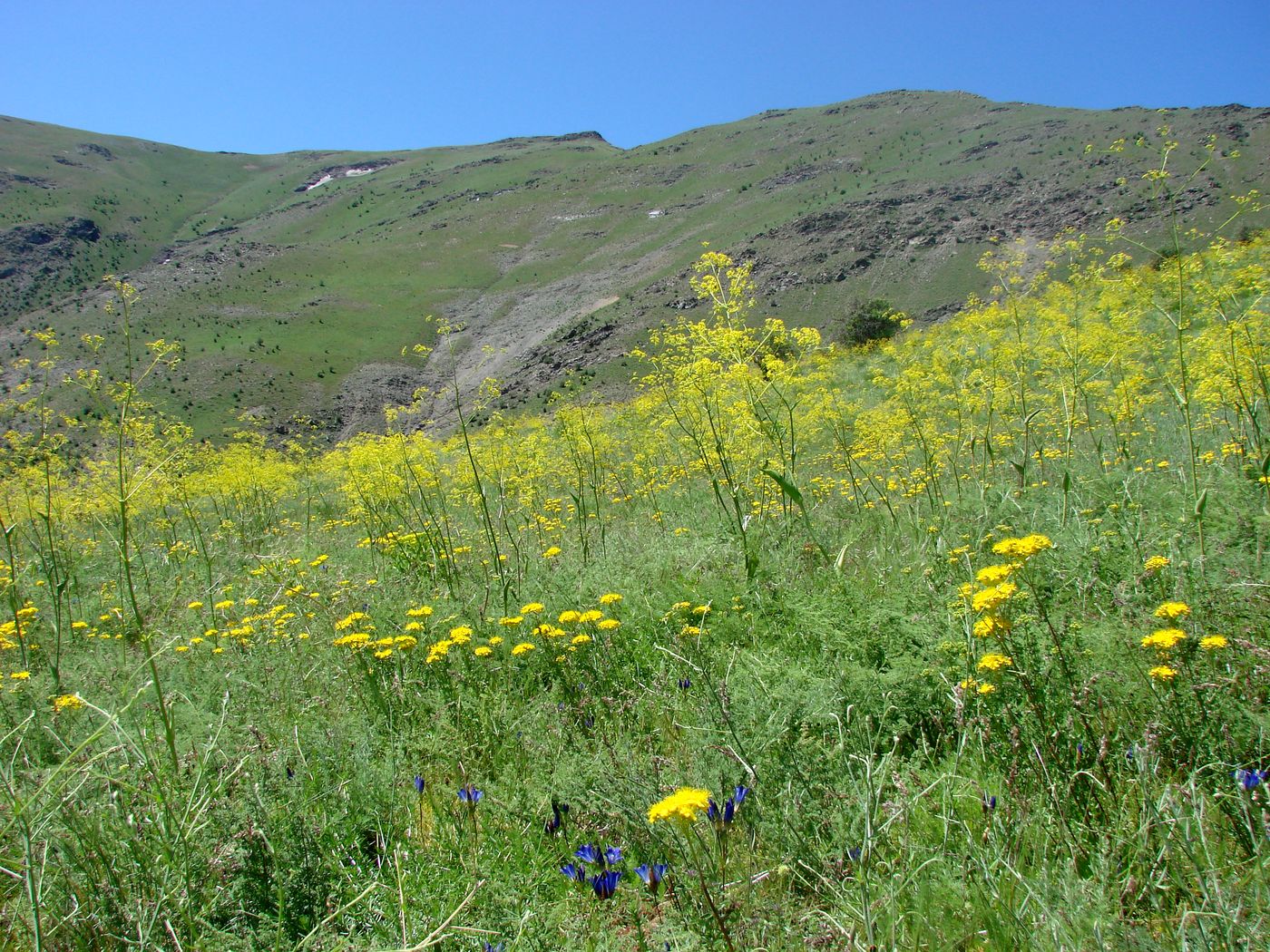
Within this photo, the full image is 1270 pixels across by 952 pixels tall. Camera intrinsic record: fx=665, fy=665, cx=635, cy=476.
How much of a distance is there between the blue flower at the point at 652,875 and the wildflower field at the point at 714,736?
0.01 m

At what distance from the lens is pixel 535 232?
102 m

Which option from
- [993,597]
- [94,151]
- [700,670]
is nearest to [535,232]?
[94,151]

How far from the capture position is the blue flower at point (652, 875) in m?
1.64

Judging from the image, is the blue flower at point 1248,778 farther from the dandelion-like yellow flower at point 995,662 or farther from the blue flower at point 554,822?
the blue flower at point 554,822

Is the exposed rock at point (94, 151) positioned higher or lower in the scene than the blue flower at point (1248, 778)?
higher

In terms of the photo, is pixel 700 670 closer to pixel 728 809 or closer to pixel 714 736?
pixel 714 736

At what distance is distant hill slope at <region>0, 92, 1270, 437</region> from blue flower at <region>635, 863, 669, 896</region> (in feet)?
53.0

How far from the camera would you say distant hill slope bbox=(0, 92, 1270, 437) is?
5034 centimetres

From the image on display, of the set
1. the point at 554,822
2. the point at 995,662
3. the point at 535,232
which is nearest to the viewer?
the point at 995,662

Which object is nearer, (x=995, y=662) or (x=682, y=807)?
(x=682, y=807)

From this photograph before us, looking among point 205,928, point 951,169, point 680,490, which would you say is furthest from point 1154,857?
A: point 951,169

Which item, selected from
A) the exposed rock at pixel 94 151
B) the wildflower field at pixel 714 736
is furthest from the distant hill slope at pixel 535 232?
the wildflower field at pixel 714 736

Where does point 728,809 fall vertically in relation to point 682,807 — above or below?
below

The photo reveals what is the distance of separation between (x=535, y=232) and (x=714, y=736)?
108m
